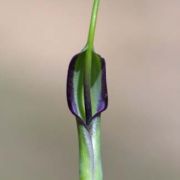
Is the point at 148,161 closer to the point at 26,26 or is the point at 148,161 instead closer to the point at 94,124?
the point at 26,26

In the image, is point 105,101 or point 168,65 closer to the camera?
point 105,101

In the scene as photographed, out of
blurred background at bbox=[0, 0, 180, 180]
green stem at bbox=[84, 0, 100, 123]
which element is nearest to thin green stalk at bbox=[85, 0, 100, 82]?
green stem at bbox=[84, 0, 100, 123]

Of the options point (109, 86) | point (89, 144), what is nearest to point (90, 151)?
Answer: point (89, 144)

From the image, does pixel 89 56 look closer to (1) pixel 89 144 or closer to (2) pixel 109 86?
(1) pixel 89 144

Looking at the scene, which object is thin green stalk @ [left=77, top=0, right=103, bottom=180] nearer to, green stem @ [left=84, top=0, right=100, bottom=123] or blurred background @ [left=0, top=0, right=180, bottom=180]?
green stem @ [left=84, top=0, right=100, bottom=123]

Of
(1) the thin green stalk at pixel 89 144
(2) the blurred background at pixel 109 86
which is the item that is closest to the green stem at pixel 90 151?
(1) the thin green stalk at pixel 89 144

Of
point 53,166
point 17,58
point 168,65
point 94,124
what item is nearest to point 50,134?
point 53,166
